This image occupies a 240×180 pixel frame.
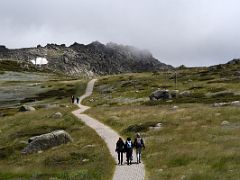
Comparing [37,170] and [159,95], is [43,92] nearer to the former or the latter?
[159,95]

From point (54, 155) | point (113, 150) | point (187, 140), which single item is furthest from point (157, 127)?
point (54, 155)

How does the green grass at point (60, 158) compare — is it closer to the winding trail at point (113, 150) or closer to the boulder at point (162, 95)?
the winding trail at point (113, 150)

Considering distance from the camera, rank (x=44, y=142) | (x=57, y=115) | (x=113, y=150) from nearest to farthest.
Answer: (x=113, y=150), (x=44, y=142), (x=57, y=115)

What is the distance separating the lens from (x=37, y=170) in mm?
42375

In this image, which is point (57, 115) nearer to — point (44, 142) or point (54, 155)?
point (44, 142)

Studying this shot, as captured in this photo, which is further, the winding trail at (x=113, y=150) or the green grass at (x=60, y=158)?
the green grass at (x=60, y=158)

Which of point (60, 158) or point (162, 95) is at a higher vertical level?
point (162, 95)

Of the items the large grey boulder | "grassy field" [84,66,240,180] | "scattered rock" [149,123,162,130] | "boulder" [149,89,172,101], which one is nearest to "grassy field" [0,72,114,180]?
the large grey boulder

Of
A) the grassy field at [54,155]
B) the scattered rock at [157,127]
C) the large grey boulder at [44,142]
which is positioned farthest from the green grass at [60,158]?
the scattered rock at [157,127]

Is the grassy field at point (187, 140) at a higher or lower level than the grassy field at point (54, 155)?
higher

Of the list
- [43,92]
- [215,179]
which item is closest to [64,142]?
[215,179]

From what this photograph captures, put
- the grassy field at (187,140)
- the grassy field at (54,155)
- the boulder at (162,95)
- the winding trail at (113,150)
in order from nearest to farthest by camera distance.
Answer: the grassy field at (187,140) → the winding trail at (113,150) → the grassy field at (54,155) → the boulder at (162,95)

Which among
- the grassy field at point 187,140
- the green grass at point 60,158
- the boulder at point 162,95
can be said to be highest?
the boulder at point 162,95

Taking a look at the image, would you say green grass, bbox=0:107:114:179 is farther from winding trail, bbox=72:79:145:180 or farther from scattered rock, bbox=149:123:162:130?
scattered rock, bbox=149:123:162:130
